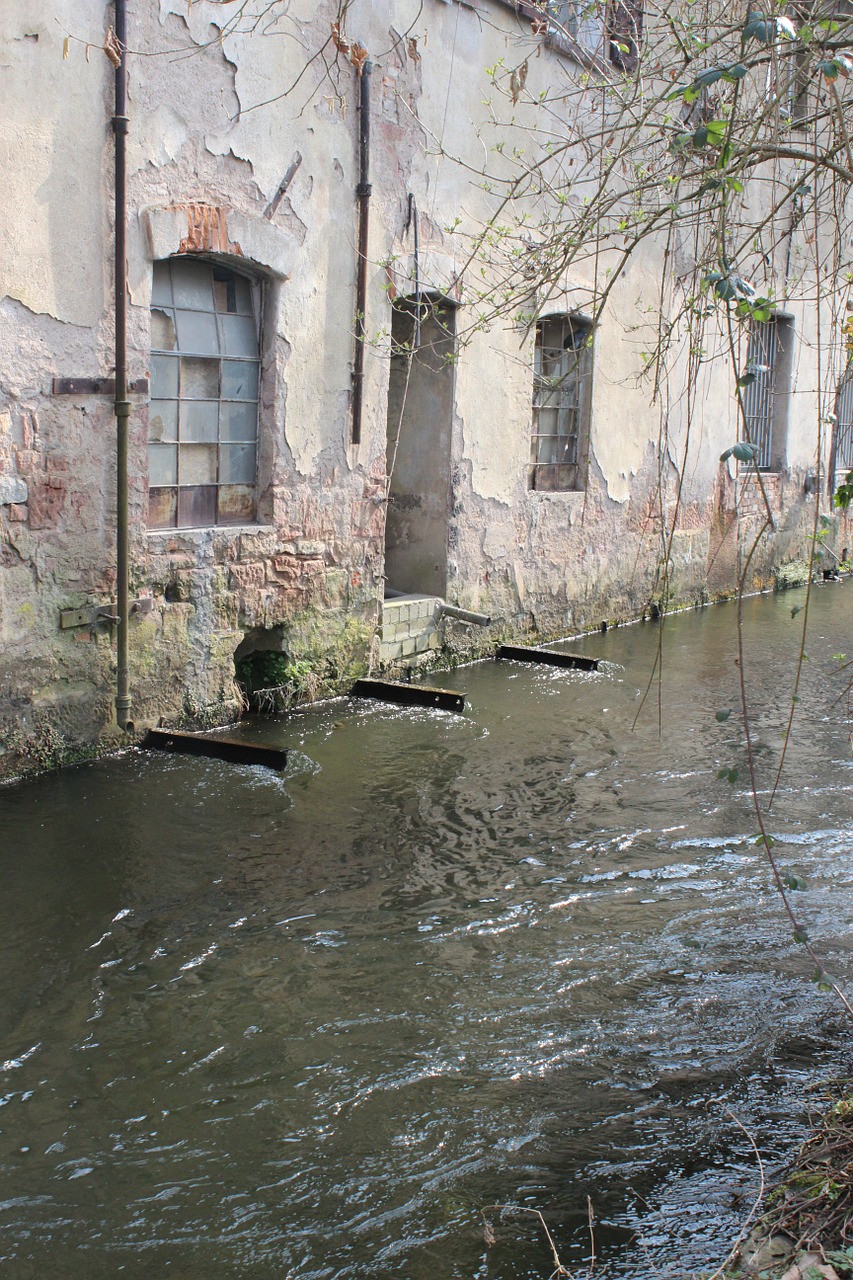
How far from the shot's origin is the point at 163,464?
6637 millimetres

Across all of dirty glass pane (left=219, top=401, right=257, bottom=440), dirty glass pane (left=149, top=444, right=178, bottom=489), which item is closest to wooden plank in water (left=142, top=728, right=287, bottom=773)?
dirty glass pane (left=149, top=444, right=178, bottom=489)

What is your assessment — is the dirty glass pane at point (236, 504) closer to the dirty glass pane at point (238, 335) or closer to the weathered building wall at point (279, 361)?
the weathered building wall at point (279, 361)

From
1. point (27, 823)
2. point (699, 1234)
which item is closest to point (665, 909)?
point (699, 1234)

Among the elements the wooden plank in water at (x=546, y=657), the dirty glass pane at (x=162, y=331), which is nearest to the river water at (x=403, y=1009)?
the wooden plank in water at (x=546, y=657)

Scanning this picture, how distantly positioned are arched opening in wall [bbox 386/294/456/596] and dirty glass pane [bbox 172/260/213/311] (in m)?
1.91

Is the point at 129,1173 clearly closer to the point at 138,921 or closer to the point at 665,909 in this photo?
the point at 138,921

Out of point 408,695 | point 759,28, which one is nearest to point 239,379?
point 408,695

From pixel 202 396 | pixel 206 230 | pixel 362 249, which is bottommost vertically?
pixel 202 396

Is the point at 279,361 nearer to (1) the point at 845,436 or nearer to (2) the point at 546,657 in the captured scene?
(2) the point at 546,657

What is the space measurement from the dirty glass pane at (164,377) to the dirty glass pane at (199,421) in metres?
0.12

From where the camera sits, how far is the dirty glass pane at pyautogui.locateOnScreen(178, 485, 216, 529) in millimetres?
6782

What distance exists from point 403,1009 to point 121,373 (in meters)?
3.57

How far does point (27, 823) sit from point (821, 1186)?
368 cm

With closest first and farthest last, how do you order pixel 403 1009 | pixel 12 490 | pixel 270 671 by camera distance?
pixel 403 1009, pixel 12 490, pixel 270 671
